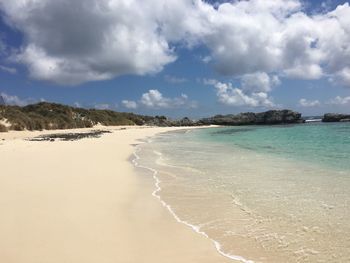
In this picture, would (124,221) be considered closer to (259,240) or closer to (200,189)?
(259,240)

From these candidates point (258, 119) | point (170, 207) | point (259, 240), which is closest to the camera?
point (259, 240)

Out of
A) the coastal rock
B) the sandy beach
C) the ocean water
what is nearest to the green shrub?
the ocean water

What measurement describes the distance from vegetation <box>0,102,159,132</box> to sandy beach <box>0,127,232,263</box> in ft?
102

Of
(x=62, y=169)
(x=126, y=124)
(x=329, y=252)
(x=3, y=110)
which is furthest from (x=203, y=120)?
(x=329, y=252)

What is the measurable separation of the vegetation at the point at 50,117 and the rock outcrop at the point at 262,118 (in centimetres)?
2728

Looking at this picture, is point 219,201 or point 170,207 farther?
point 219,201

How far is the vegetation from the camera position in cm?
4181

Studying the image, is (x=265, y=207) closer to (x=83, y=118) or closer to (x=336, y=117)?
(x=83, y=118)

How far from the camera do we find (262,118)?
10106 centimetres

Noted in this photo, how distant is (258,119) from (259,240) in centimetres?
9817

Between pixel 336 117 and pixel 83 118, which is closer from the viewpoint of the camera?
pixel 83 118

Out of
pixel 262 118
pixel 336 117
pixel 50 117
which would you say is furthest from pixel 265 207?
pixel 336 117

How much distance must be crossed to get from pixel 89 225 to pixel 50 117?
5126 centimetres

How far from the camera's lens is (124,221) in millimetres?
6598
